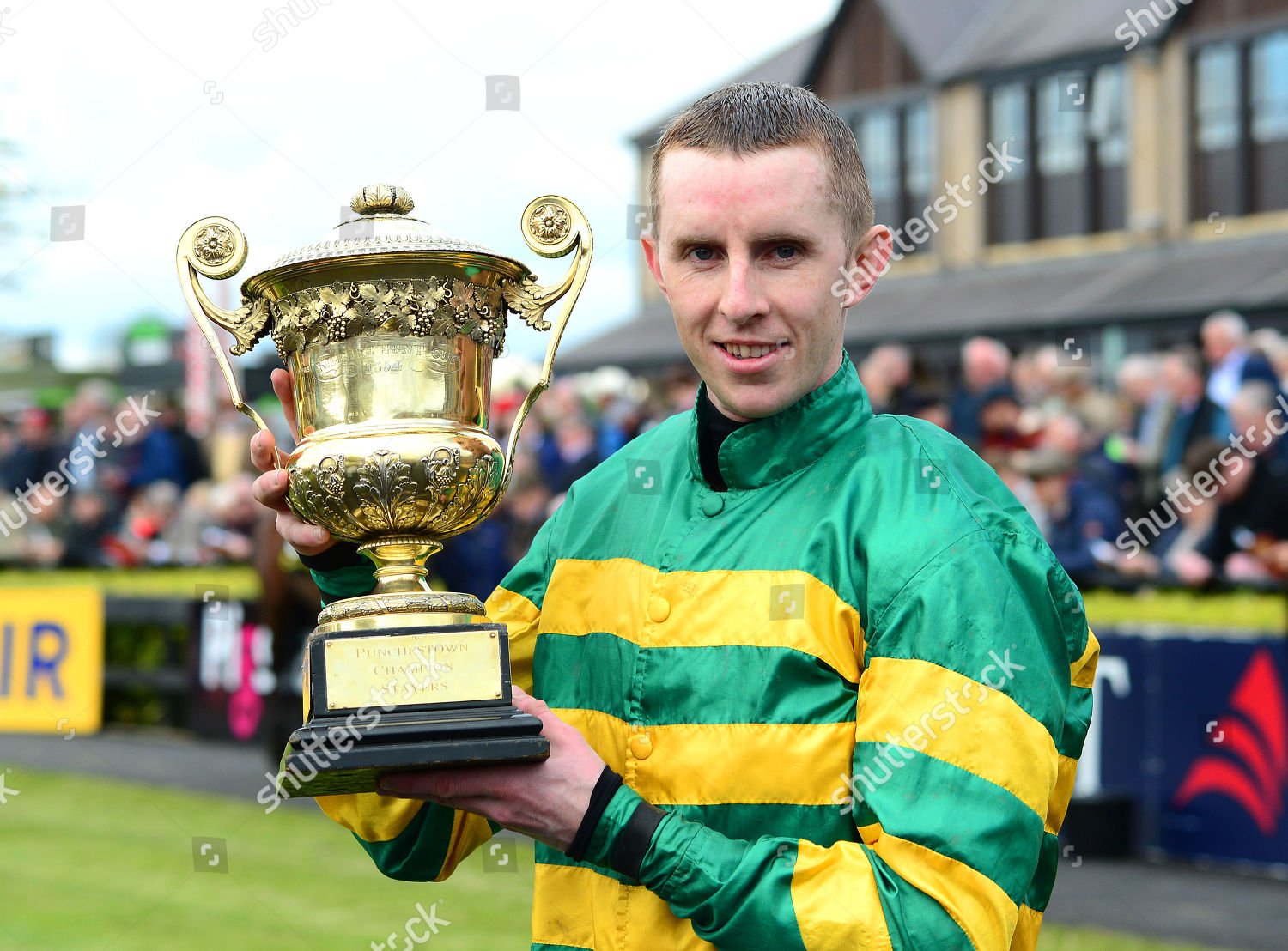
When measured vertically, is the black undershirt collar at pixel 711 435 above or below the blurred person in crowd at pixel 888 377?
below

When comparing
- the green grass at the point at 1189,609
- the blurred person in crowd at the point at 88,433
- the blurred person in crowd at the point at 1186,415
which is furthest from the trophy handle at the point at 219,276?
the blurred person in crowd at the point at 88,433

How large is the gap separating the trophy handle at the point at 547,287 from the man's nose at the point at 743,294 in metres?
0.32

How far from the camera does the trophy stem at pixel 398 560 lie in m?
2.13

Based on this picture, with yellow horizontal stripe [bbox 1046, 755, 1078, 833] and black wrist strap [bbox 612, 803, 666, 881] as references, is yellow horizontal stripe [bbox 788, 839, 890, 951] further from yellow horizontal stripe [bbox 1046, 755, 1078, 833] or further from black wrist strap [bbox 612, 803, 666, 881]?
yellow horizontal stripe [bbox 1046, 755, 1078, 833]

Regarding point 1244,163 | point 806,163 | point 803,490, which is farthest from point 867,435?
point 1244,163

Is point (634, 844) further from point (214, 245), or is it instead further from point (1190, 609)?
point (1190, 609)

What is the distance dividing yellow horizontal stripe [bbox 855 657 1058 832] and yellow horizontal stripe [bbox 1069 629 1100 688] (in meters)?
0.27

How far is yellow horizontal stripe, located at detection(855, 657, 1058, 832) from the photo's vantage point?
1750mm

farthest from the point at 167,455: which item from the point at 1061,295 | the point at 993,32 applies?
the point at 993,32

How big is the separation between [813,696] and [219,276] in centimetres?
98

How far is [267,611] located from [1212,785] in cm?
471

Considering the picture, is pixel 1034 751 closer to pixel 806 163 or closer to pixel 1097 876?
pixel 806 163

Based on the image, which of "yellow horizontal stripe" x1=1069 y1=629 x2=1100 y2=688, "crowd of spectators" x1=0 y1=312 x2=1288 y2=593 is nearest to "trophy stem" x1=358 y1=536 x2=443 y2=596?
"yellow horizontal stripe" x1=1069 y1=629 x2=1100 y2=688

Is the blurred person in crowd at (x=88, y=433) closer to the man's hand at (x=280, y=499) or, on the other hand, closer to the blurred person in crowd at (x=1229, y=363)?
the blurred person in crowd at (x=1229, y=363)
